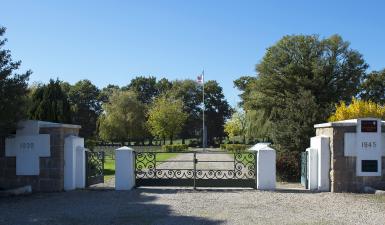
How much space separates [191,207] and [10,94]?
20.6 feet

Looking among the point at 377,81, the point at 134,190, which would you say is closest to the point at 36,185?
the point at 134,190

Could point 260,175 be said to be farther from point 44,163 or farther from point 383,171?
point 44,163

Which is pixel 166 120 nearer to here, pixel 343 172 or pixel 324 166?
pixel 324 166

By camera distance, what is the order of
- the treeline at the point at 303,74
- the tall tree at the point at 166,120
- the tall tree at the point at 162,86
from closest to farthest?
the treeline at the point at 303,74
the tall tree at the point at 166,120
the tall tree at the point at 162,86

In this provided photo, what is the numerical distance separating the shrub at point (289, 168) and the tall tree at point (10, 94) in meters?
9.80

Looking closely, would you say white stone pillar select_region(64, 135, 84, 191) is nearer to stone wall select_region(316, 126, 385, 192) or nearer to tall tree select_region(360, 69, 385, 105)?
stone wall select_region(316, 126, 385, 192)

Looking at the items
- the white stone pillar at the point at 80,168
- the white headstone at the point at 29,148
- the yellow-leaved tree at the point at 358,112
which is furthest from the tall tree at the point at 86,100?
the white headstone at the point at 29,148

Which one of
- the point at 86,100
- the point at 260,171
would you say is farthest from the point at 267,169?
the point at 86,100

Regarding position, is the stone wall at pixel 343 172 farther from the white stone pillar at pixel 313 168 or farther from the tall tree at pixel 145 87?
the tall tree at pixel 145 87

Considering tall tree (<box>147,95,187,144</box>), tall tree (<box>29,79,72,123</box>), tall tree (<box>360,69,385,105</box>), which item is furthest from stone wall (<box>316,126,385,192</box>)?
tall tree (<box>147,95,187,144</box>)

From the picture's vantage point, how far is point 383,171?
15.0 metres

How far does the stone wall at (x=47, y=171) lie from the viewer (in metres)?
15.2

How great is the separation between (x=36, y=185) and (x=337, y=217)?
911cm

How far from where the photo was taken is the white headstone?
1517 centimetres
